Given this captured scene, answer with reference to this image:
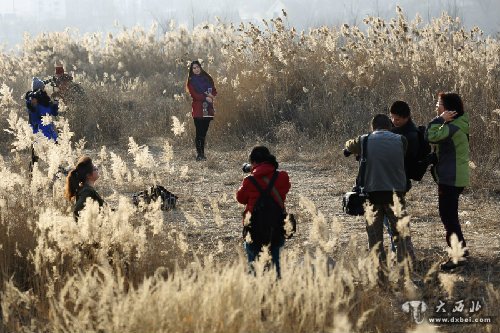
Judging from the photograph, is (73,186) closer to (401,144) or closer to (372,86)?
(401,144)

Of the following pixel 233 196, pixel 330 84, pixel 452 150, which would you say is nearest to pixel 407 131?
pixel 452 150

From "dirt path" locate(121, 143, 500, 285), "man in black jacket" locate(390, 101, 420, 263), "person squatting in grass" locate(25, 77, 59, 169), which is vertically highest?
"person squatting in grass" locate(25, 77, 59, 169)

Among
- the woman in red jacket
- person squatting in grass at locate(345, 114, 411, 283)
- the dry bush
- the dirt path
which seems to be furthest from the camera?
the dry bush

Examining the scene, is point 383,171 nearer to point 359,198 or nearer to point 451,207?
point 359,198

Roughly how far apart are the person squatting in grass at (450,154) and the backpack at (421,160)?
0.23ft

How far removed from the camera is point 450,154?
19.4 feet

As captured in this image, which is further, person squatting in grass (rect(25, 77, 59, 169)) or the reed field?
person squatting in grass (rect(25, 77, 59, 169))

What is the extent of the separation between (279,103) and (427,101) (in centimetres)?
291

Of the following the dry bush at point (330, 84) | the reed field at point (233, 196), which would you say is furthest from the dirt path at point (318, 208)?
the dry bush at point (330, 84)

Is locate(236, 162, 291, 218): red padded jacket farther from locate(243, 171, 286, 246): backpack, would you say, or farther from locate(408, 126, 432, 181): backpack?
locate(408, 126, 432, 181): backpack

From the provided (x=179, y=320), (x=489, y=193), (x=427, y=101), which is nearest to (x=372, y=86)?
(x=427, y=101)

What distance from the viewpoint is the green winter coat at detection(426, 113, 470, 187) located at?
5.77 metres

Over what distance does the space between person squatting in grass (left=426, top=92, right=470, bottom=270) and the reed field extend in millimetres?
312

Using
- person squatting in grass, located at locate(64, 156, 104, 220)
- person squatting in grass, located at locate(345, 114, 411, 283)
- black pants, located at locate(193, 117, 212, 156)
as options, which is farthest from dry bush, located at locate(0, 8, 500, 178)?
person squatting in grass, located at locate(64, 156, 104, 220)
